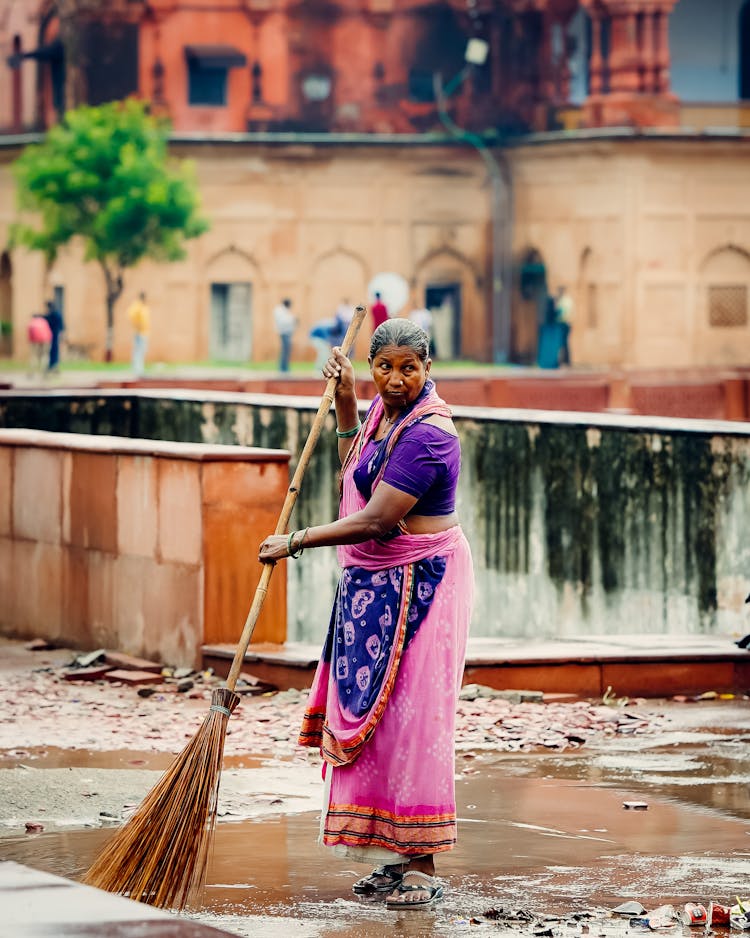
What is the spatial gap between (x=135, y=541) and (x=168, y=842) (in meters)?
4.81

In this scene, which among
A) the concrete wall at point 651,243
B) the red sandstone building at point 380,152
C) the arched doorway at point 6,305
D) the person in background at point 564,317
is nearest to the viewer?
the concrete wall at point 651,243

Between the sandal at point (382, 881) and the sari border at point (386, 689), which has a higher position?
the sari border at point (386, 689)

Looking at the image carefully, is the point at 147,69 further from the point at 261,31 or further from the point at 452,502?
the point at 452,502

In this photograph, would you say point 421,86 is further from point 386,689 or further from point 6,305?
point 386,689

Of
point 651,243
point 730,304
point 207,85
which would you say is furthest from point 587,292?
point 207,85

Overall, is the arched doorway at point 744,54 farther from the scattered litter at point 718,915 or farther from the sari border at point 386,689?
the scattered litter at point 718,915

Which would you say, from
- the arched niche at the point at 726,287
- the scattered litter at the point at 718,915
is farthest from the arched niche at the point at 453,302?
the scattered litter at the point at 718,915

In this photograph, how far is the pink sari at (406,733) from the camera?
19.7ft

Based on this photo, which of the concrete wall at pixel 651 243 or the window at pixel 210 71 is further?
the window at pixel 210 71

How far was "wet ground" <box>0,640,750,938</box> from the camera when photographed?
580 cm

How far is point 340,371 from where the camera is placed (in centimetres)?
→ 634

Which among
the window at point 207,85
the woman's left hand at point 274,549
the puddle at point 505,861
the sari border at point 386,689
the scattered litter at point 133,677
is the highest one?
the window at point 207,85

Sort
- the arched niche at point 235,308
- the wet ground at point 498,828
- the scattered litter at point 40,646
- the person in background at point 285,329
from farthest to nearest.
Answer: the arched niche at point 235,308, the person in background at point 285,329, the scattered litter at point 40,646, the wet ground at point 498,828

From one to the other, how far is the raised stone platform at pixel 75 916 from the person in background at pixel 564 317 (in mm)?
40680
